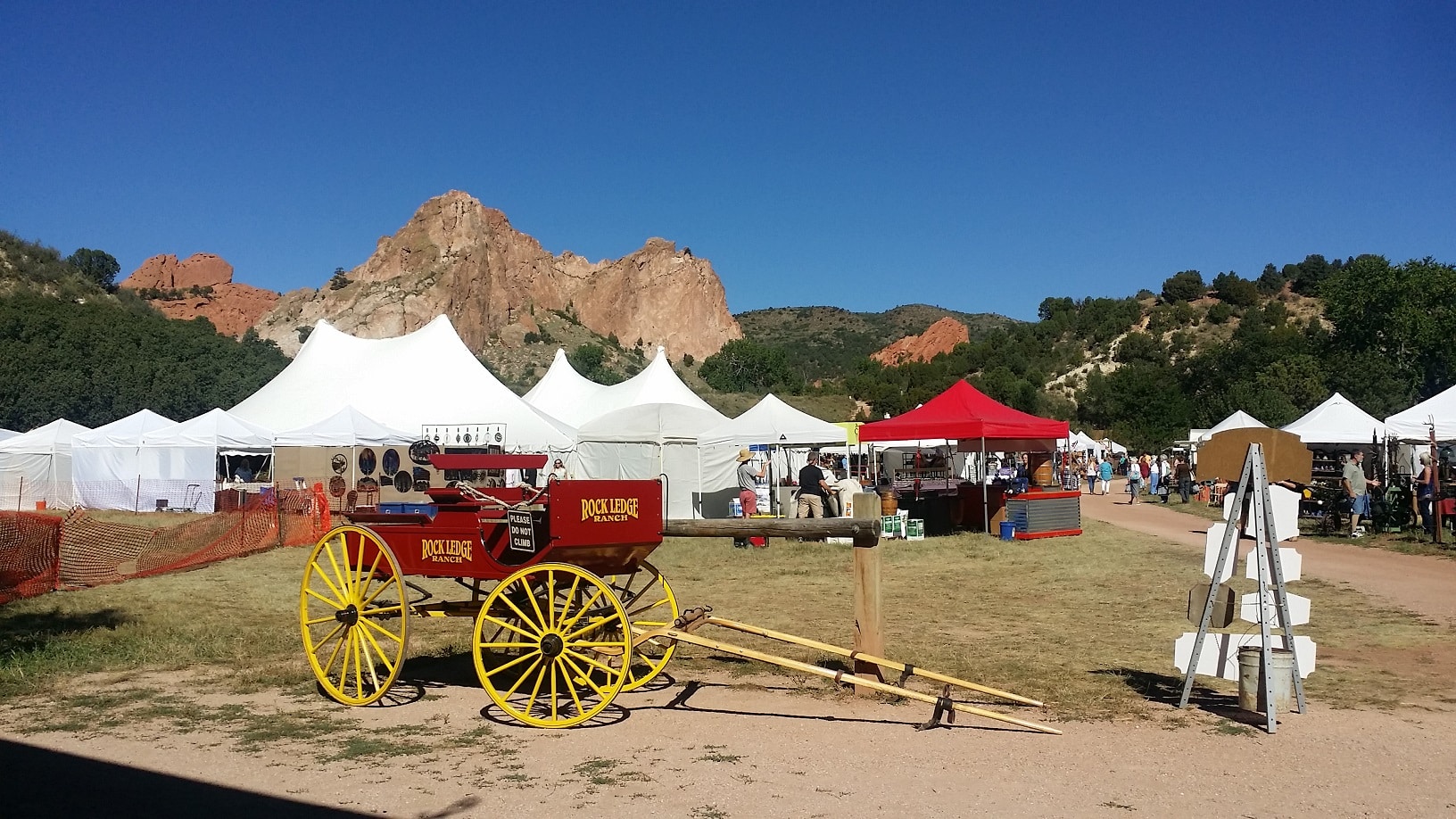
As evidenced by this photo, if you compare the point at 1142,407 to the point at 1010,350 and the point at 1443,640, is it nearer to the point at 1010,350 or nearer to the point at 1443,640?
the point at 1010,350

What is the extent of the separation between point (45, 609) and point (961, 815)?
36.6 ft

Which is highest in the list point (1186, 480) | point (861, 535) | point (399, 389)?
point (399, 389)

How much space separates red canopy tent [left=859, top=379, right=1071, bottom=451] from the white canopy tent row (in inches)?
103

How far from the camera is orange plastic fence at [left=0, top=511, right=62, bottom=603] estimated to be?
12.5 metres

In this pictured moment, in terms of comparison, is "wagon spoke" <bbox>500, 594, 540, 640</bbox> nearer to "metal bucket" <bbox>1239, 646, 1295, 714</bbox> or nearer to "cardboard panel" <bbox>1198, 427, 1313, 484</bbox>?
"metal bucket" <bbox>1239, 646, 1295, 714</bbox>

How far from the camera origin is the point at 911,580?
13.6 meters

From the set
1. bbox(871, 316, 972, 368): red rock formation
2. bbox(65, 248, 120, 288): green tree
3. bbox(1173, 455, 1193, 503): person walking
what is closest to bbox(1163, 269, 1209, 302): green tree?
bbox(871, 316, 972, 368): red rock formation

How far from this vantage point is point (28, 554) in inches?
519

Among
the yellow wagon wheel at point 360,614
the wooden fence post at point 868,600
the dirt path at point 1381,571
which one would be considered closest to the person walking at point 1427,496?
the dirt path at point 1381,571

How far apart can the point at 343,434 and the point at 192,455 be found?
4916mm

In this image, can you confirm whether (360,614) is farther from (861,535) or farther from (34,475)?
(34,475)

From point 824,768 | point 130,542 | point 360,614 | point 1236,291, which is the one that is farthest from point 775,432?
point 1236,291

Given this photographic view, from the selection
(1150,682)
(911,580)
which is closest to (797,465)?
(911,580)

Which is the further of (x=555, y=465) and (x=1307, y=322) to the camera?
(x=1307, y=322)
